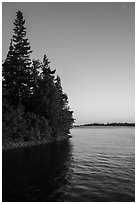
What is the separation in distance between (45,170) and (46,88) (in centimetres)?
2962

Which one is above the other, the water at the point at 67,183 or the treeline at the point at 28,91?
the treeline at the point at 28,91

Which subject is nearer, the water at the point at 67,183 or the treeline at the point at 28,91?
the water at the point at 67,183

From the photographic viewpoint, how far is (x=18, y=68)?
4284 centimetres

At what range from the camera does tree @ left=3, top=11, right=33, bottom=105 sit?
1658 inches

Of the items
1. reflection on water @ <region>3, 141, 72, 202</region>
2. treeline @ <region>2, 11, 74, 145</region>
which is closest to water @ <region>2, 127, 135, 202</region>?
reflection on water @ <region>3, 141, 72, 202</region>

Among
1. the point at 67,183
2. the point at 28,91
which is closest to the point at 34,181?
the point at 67,183

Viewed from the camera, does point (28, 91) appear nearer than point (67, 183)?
No

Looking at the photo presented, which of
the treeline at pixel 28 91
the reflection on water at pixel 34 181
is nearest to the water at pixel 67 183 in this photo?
the reflection on water at pixel 34 181

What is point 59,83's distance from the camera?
6100 centimetres

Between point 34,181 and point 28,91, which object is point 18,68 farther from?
point 34,181

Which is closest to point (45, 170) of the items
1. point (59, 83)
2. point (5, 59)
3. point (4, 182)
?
point (4, 182)

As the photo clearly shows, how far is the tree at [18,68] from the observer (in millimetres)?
42125

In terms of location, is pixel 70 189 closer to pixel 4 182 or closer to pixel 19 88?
pixel 4 182

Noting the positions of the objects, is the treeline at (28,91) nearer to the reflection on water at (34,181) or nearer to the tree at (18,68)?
the tree at (18,68)
